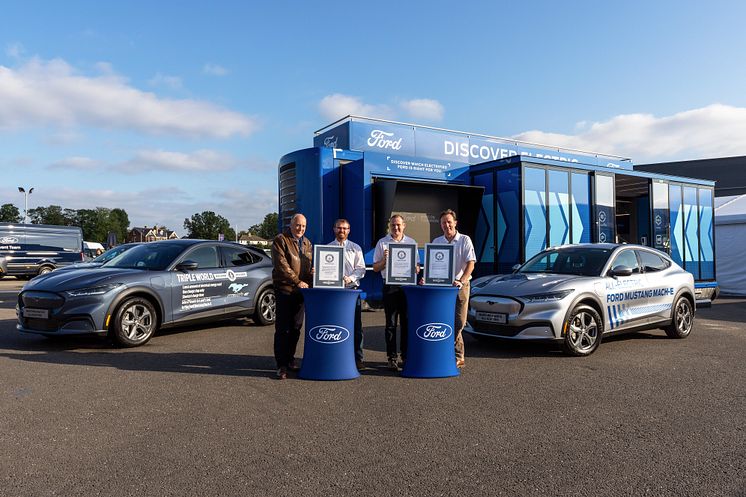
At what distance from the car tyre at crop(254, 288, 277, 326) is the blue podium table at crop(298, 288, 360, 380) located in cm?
366

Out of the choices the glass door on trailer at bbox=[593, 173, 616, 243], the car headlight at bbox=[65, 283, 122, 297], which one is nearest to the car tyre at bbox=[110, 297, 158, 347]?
the car headlight at bbox=[65, 283, 122, 297]

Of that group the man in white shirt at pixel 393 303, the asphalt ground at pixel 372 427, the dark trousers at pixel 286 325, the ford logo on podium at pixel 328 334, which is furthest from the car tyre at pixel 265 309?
the ford logo on podium at pixel 328 334

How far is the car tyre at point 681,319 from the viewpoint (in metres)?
8.31

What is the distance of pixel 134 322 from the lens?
7.42m

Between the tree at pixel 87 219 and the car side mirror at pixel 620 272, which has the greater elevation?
the tree at pixel 87 219

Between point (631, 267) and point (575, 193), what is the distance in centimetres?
456

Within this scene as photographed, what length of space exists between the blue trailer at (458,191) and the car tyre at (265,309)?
5.20ft

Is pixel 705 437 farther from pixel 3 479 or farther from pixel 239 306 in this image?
pixel 239 306

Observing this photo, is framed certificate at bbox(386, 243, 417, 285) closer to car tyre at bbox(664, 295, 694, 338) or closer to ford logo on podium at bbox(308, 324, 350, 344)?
ford logo on podium at bbox(308, 324, 350, 344)

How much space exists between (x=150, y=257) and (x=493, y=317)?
16.8ft


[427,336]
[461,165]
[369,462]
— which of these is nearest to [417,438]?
[369,462]

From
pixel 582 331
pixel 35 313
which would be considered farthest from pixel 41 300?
pixel 582 331

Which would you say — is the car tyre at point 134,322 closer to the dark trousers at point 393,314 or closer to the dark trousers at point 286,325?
the dark trousers at point 286,325

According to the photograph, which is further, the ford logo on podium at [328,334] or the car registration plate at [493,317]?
the car registration plate at [493,317]
